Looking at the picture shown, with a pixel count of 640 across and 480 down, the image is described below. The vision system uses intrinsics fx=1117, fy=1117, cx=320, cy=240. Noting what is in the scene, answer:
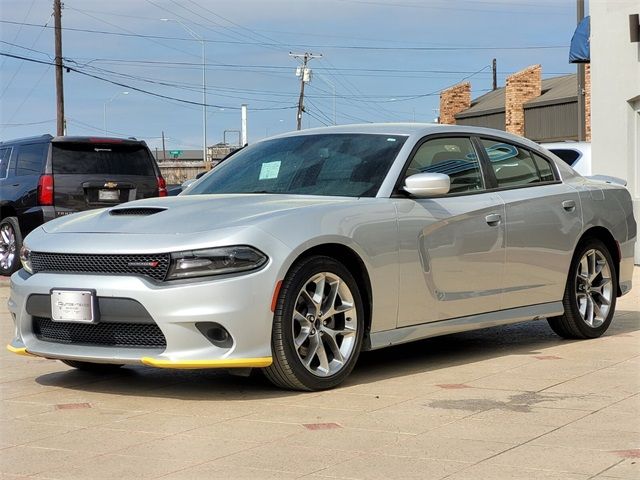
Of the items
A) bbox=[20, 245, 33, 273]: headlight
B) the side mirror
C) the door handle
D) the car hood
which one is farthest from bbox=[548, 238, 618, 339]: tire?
bbox=[20, 245, 33, 273]: headlight

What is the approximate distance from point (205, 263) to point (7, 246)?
10666 mm

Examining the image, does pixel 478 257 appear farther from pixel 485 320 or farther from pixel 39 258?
pixel 39 258

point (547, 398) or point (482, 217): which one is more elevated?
point (482, 217)

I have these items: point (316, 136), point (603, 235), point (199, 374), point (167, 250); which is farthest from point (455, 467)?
point (603, 235)

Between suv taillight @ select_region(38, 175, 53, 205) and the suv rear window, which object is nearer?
suv taillight @ select_region(38, 175, 53, 205)

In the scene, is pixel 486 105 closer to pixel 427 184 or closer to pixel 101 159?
pixel 101 159

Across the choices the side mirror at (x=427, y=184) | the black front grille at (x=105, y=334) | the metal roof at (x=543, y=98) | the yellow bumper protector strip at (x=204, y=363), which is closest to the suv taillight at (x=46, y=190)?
the black front grille at (x=105, y=334)

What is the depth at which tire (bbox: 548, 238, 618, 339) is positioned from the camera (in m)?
8.29

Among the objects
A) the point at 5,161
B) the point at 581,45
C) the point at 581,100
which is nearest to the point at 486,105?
the point at 581,100

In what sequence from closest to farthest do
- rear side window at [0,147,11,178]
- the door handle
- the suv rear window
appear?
the door handle, the suv rear window, rear side window at [0,147,11,178]

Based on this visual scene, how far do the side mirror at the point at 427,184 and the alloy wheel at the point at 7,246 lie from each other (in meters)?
9.84

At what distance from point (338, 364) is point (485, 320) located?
146cm

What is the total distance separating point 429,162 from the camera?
730 centimetres

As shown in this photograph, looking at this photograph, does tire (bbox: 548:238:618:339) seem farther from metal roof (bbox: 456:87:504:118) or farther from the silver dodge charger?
metal roof (bbox: 456:87:504:118)
